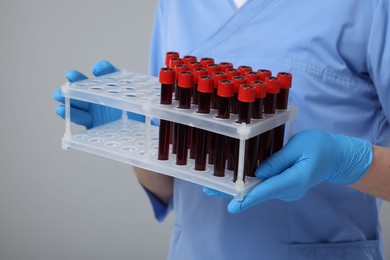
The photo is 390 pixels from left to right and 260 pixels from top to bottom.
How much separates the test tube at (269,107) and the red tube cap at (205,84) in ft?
0.23

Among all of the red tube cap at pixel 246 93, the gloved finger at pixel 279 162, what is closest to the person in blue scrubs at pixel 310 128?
the gloved finger at pixel 279 162

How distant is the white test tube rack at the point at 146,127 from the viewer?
83 centimetres

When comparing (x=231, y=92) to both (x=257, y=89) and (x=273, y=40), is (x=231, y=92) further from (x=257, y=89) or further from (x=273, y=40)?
(x=273, y=40)

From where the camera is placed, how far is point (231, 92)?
2.67 ft

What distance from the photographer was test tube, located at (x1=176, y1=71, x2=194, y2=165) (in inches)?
33.0

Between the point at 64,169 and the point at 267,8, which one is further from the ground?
the point at 267,8

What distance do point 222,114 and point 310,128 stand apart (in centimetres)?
19

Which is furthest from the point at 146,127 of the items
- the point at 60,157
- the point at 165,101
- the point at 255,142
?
the point at 60,157

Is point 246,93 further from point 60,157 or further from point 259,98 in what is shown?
point 60,157

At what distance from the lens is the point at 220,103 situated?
83 cm

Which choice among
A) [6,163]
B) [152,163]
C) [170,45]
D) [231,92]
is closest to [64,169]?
[6,163]

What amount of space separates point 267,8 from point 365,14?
15cm

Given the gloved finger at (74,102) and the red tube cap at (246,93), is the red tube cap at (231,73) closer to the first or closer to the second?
the red tube cap at (246,93)

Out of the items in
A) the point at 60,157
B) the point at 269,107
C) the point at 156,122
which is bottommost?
the point at 60,157
